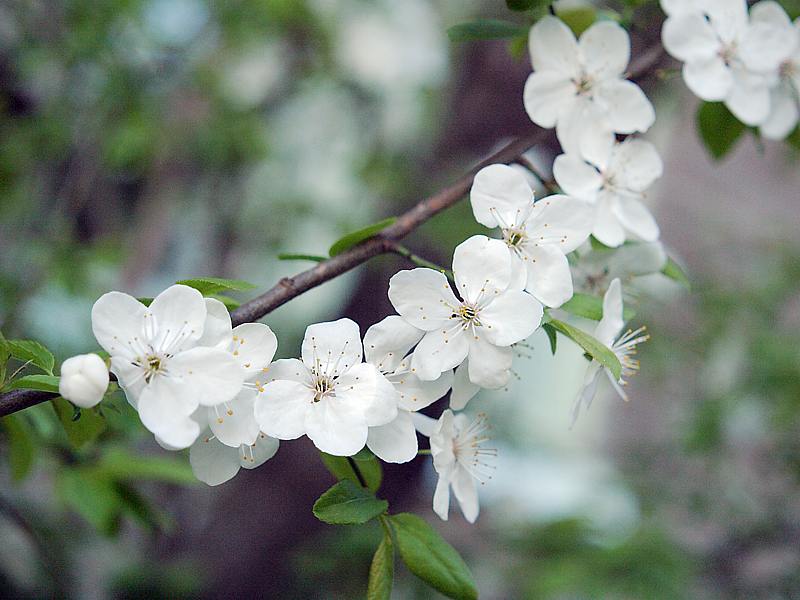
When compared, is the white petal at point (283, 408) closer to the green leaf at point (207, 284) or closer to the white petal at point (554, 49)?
the green leaf at point (207, 284)

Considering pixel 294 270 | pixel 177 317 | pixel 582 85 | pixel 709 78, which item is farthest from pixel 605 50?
pixel 294 270

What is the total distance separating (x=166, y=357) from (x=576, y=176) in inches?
20.3

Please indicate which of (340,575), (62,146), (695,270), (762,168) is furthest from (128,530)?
(762,168)

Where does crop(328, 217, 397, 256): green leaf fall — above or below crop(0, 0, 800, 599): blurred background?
above

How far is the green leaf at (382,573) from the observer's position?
2.40 ft

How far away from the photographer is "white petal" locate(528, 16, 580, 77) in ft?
3.14

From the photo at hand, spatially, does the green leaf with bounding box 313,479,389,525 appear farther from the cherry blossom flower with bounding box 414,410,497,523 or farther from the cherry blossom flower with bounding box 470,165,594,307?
the cherry blossom flower with bounding box 470,165,594,307

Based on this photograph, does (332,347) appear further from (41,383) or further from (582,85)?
(582,85)

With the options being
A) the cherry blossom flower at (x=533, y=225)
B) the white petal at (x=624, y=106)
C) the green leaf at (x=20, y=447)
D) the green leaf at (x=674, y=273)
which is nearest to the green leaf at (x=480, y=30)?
the white petal at (x=624, y=106)

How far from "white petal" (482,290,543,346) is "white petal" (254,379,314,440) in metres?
0.18

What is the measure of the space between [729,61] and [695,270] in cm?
239

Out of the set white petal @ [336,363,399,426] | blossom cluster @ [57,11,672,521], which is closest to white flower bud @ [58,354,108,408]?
blossom cluster @ [57,11,672,521]

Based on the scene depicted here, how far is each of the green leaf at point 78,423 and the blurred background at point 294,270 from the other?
0.56 ft

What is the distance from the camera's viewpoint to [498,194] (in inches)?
31.7
